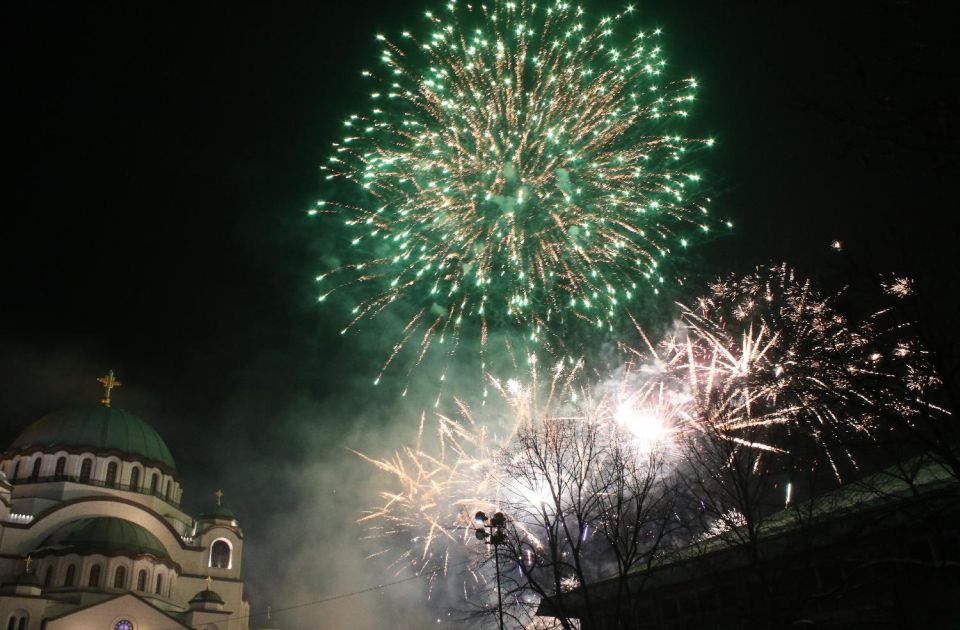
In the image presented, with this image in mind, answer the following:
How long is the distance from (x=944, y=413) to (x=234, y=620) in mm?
49682

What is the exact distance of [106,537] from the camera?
1710 inches

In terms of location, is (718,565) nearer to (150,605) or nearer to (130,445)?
(150,605)

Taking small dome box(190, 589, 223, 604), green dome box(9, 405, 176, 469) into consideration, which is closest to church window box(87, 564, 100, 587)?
small dome box(190, 589, 223, 604)

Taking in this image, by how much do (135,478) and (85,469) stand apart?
3.58 meters

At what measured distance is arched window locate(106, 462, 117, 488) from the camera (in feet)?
164

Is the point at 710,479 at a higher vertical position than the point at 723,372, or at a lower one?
lower

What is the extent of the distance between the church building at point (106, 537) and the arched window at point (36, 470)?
7 cm

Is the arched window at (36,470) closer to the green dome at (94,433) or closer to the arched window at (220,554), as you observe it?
the green dome at (94,433)

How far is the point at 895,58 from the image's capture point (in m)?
5.60

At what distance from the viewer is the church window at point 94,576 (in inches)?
1626

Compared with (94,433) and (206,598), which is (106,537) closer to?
(206,598)

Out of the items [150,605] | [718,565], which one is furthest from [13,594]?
[718,565]

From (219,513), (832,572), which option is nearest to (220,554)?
(219,513)

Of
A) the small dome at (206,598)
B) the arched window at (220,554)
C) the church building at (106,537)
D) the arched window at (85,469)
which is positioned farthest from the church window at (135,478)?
the small dome at (206,598)
